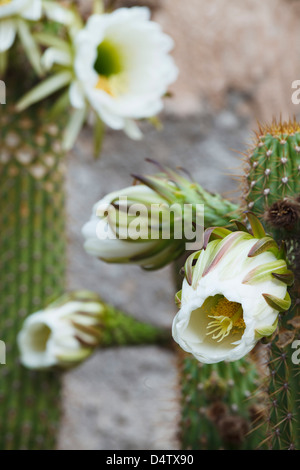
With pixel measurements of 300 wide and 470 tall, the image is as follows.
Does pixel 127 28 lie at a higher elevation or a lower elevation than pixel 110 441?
higher

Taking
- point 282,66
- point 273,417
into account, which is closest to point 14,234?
point 273,417

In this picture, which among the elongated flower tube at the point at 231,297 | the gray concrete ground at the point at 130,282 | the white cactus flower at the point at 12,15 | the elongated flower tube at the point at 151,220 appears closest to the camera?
the elongated flower tube at the point at 231,297

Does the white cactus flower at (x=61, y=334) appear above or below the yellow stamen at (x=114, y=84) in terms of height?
below

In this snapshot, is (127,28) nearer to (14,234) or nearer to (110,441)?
(14,234)

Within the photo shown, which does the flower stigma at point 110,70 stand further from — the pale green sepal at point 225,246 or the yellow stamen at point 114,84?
the pale green sepal at point 225,246

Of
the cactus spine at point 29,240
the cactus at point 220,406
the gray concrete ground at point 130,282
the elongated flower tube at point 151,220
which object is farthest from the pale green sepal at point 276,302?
the gray concrete ground at point 130,282

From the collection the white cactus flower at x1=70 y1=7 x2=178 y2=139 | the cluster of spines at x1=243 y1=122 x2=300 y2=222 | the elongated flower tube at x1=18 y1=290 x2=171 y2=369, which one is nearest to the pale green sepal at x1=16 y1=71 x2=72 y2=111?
the white cactus flower at x1=70 y1=7 x2=178 y2=139
